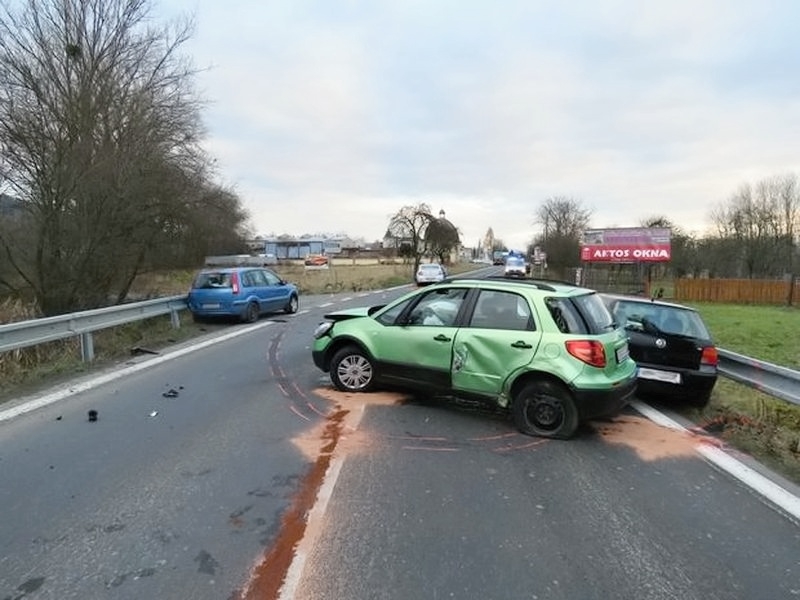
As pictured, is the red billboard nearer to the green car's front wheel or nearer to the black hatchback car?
the black hatchback car

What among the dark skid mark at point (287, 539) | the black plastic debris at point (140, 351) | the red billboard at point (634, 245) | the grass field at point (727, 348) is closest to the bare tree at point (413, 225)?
the red billboard at point (634, 245)

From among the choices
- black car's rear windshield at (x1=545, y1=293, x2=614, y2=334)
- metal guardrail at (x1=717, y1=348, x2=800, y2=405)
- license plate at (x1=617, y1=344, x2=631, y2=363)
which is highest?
black car's rear windshield at (x1=545, y1=293, x2=614, y2=334)

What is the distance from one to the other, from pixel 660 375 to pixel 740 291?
32.4m

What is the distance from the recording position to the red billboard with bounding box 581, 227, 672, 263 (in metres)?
36.3

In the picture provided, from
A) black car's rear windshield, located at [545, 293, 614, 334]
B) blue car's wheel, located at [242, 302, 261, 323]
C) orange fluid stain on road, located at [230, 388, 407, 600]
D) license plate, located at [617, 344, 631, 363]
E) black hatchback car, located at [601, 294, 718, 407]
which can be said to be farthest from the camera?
blue car's wheel, located at [242, 302, 261, 323]

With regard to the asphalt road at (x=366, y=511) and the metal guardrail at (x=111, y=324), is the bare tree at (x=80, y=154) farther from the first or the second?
the asphalt road at (x=366, y=511)

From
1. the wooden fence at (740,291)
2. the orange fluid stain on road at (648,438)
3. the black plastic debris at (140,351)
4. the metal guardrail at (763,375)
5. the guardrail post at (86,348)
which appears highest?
the metal guardrail at (763,375)

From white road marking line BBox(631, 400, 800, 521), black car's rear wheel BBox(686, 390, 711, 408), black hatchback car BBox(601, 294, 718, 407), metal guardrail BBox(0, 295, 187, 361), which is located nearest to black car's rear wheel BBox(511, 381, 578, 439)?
white road marking line BBox(631, 400, 800, 521)

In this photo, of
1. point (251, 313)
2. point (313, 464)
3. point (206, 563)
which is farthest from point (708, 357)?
point (251, 313)

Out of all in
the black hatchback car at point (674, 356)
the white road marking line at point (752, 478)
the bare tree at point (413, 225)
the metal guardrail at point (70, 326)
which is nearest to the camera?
the white road marking line at point (752, 478)

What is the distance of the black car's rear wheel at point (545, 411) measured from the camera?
6199 millimetres

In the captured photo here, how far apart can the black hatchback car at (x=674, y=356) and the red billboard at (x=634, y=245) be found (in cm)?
2993

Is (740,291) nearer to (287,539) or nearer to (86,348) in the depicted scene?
(86,348)

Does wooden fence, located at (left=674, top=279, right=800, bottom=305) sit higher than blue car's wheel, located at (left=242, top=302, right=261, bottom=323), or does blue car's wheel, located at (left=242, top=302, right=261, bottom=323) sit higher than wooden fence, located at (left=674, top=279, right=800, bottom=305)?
blue car's wheel, located at (left=242, top=302, right=261, bottom=323)
